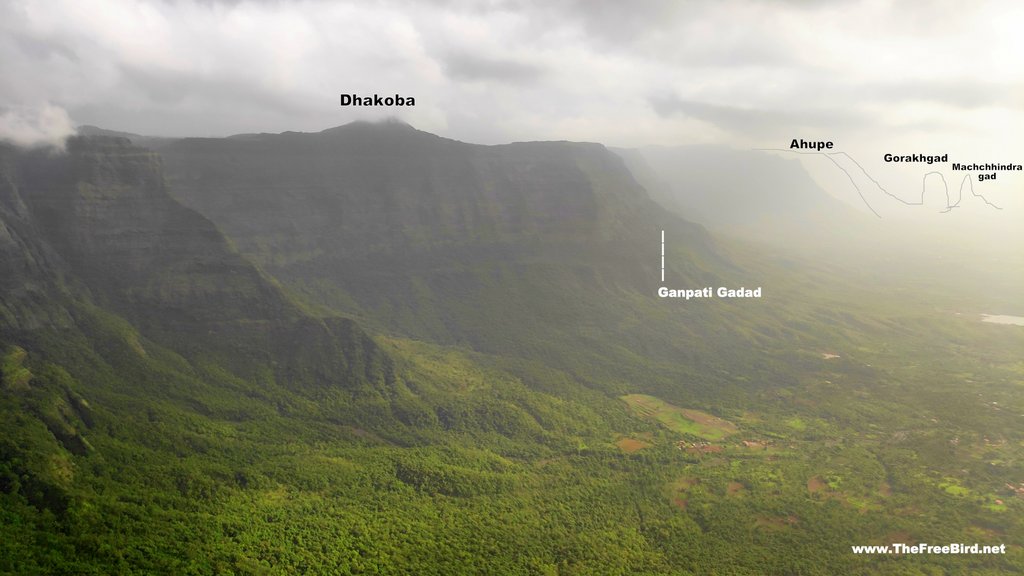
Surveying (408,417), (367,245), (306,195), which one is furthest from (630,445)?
(306,195)

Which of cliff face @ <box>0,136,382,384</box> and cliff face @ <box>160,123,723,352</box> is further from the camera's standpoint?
cliff face @ <box>160,123,723,352</box>

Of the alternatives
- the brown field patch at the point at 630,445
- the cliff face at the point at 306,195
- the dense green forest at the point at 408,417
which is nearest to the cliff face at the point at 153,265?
the dense green forest at the point at 408,417

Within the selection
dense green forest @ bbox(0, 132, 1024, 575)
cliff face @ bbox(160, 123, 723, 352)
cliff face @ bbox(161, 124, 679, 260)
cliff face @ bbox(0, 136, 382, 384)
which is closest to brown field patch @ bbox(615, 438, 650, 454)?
dense green forest @ bbox(0, 132, 1024, 575)

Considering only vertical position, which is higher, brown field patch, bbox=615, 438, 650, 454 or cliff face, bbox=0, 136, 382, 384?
cliff face, bbox=0, 136, 382, 384

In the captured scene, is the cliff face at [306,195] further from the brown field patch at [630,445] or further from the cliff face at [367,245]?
the brown field patch at [630,445]

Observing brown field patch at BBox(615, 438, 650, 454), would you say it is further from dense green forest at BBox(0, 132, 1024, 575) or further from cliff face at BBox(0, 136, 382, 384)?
cliff face at BBox(0, 136, 382, 384)

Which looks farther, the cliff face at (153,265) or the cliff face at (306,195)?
the cliff face at (306,195)
